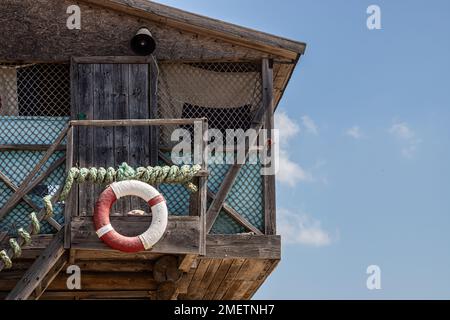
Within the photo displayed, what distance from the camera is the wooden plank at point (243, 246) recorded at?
16172mm

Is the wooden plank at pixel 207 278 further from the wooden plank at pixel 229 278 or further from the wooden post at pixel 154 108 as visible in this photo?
the wooden post at pixel 154 108

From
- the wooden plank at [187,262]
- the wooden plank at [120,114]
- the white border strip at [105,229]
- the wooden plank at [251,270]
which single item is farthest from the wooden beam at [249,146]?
the white border strip at [105,229]

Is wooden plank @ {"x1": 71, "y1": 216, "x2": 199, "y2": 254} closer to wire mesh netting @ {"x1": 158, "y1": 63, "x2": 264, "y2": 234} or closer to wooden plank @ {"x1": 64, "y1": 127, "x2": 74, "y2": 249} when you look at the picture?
wooden plank @ {"x1": 64, "y1": 127, "x2": 74, "y2": 249}

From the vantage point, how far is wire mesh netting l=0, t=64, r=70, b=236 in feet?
53.3

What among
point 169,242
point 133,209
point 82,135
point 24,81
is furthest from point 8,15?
point 169,242

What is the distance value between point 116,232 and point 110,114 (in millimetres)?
2409

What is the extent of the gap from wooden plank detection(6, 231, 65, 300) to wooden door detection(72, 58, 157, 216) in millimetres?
1346

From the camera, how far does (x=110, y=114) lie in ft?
55.0

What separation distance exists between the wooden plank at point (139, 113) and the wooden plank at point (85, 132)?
0.51m

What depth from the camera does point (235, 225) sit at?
16578 millimetres

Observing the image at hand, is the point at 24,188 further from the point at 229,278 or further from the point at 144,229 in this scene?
the point at 229,278

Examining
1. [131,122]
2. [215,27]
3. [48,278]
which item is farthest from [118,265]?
[215,27]
